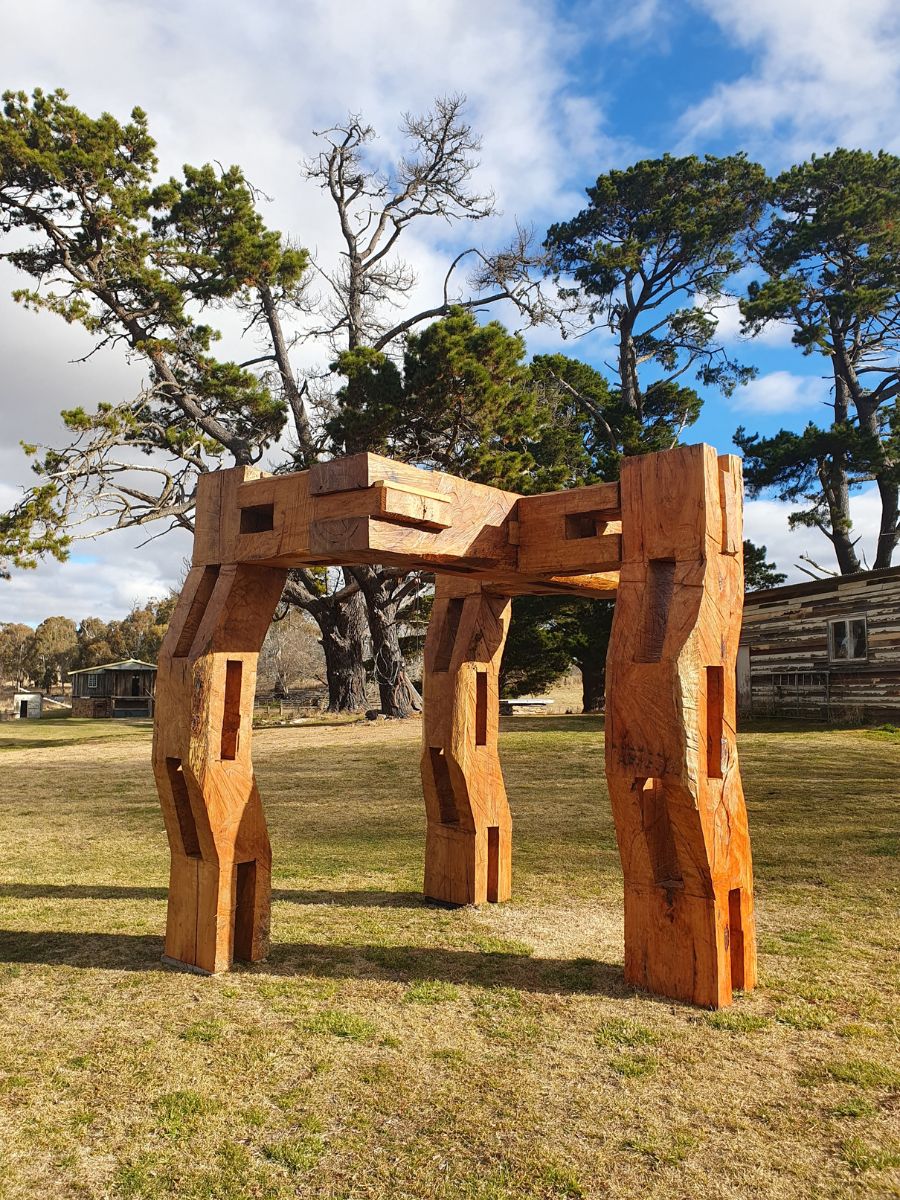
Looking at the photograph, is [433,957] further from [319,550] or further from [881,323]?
[881,323]

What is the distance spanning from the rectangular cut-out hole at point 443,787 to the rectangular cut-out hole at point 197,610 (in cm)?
188

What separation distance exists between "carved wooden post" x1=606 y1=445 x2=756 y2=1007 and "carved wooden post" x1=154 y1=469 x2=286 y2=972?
1.95 metres

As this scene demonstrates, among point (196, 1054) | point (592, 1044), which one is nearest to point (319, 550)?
point (196, 1054)

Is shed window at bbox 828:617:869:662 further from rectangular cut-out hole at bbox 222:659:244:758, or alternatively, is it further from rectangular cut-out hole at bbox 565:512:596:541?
rectangular cut-out hole at bbox 222:659:244:758

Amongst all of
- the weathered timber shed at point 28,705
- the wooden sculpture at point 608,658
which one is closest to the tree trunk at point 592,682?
the wooden sculpture at point 608,658

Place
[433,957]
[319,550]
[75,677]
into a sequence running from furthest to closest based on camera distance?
[75,677], [433,957], [319,550]

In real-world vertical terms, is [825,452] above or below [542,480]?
above

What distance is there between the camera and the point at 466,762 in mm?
5859

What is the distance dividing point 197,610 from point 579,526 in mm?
2174

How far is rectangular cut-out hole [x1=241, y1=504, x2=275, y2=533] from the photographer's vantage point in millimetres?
4785

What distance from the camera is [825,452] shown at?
2616cm

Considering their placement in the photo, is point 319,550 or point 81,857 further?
point 81,857

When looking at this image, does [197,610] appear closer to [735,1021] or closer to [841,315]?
[735,1021]

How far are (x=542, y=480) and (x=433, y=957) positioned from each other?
51.0ft
